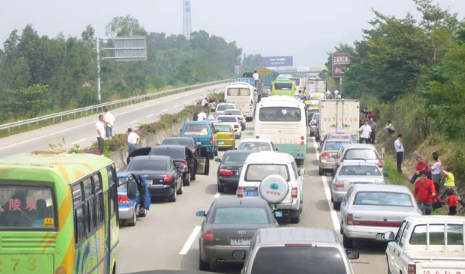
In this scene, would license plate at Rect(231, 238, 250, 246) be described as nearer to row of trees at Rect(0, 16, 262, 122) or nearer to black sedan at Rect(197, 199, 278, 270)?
Answer: black sedan at Rect(197, 199, 278, 270)

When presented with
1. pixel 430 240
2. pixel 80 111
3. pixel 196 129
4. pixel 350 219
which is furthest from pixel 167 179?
pixel 80 111

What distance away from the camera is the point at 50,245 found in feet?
34.7

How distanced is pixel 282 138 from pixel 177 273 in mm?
31048

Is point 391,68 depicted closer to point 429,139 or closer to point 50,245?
point 429,139

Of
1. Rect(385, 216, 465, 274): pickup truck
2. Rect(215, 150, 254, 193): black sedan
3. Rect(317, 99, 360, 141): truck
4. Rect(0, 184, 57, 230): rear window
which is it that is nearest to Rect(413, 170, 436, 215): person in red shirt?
Rect(385, 216, 465, 274): pickup truck

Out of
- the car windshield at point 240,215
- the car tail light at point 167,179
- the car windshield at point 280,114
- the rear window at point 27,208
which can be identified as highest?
the rear window at point 27,208

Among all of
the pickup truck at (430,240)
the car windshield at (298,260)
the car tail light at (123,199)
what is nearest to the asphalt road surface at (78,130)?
the car tail light at (123,199)

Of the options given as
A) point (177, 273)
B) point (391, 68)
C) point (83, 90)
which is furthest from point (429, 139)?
point (83, 90)

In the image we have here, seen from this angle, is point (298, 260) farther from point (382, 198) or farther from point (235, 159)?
point (235, 159)

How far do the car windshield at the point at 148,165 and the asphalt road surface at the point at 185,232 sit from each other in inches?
45.6

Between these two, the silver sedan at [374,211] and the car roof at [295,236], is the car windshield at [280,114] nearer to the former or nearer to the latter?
the silver sedan at [374,211]

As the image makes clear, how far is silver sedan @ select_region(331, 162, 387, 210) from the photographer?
2588cm

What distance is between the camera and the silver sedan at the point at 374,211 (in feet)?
61.0

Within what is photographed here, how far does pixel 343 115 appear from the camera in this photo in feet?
150
